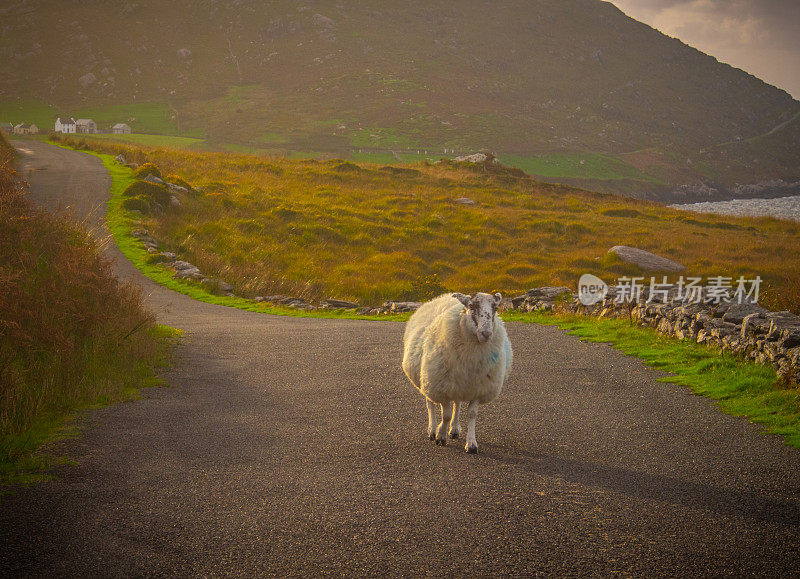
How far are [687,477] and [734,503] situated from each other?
842 millimetres

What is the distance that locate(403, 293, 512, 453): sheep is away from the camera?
→ 8.09 meters

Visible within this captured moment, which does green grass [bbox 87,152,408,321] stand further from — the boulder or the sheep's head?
the sheep's head

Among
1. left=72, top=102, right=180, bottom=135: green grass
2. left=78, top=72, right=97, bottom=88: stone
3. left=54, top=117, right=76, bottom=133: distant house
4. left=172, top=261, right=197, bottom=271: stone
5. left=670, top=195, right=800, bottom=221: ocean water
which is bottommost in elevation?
left=172, top=261, right=197, bottom=271: stone

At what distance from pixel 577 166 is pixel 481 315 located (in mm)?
139809


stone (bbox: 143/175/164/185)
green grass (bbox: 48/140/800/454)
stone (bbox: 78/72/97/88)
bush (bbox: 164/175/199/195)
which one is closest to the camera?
green grass (bbox: 48/140/800/454)

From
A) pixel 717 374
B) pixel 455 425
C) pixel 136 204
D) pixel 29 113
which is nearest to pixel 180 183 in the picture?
pixel 136 204

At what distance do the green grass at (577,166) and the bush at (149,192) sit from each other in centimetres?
9477

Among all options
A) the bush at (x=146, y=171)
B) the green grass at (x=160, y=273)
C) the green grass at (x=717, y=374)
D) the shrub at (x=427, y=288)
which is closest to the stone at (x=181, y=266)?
the green grass at (x=160, y=273)

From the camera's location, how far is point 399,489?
6.84 m

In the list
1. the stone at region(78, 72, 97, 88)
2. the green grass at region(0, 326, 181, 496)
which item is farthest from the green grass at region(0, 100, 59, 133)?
the green grass at region(0, 326, 181, 496)

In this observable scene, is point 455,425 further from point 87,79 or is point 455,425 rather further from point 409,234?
point 87,79

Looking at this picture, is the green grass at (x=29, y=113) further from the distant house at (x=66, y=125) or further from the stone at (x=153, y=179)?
the stone at (x=153, y=179)

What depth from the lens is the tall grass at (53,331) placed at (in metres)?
8.27

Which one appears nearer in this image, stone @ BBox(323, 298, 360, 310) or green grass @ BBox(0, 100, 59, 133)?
stone @ BBox(323, 298, 360, 310)
